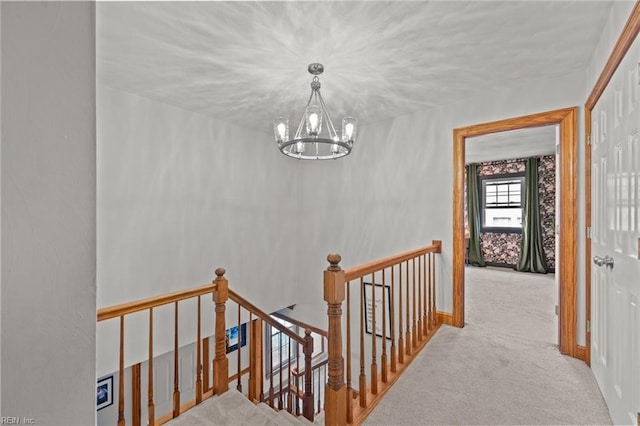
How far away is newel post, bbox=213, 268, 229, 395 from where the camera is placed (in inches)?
91.1

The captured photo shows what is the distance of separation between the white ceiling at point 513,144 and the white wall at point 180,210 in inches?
132

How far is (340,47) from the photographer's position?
7.01ft

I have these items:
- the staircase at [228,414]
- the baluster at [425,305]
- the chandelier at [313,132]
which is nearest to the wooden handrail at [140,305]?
the staircase at [228,414]

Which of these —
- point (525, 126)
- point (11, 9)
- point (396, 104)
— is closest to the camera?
point (11, 9)

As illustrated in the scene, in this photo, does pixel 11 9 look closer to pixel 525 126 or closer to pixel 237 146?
pixel 525 126

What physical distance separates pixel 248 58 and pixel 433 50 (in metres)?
1.38

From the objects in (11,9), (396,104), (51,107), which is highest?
(396,104)

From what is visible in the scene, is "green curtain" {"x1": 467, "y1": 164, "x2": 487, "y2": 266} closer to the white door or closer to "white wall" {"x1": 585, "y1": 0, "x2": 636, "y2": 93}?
"white wall" {"x1": 585, "y1": 0, "x2": 636, "y2": 93}

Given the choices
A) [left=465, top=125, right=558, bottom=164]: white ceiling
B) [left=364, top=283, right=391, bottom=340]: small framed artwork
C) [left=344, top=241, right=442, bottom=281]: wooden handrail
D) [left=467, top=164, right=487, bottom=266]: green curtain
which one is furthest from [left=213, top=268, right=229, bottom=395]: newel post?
[left=467, top=164, right=487, bottom=266]: green curtain

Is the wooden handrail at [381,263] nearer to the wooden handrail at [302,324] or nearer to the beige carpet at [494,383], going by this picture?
the beige carpet at [494,383]

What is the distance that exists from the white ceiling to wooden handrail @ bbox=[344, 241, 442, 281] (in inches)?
90.6

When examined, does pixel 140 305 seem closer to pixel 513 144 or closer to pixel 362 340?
pixel 362 340

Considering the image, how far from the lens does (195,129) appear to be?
11.3 ft

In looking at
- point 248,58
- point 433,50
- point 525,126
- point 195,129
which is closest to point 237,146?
point 195,129
